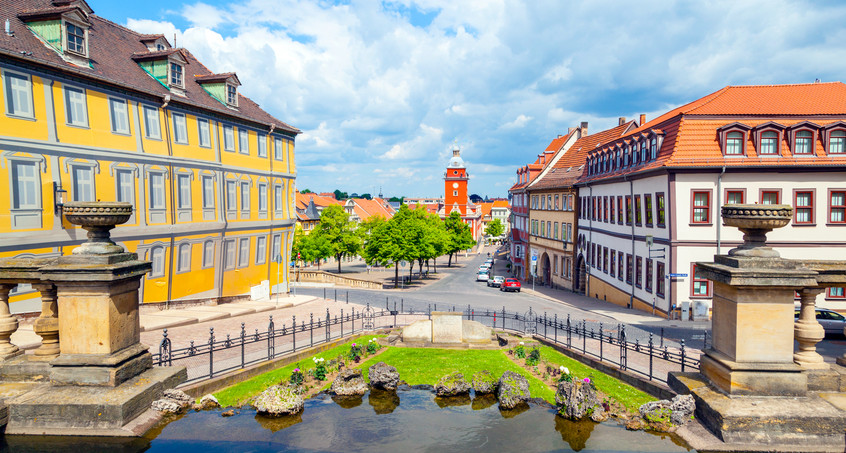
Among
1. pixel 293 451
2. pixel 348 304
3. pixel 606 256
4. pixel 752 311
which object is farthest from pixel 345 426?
pixel 606 256

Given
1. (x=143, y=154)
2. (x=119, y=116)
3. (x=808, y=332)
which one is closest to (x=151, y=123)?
(x=143, y=154)

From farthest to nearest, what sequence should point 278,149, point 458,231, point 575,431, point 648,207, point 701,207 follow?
point 458,231 < point 278,149 < point 648,207 < point 701,207 < point 575,431

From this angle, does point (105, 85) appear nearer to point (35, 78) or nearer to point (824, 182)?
point (35, 78)

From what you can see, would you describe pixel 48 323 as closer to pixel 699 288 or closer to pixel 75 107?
pixel 75 107

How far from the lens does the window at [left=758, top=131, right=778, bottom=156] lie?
87.5 feet

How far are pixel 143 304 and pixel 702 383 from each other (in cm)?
2512

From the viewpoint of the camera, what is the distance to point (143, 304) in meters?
24.5

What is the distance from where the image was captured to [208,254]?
2842 centimetres

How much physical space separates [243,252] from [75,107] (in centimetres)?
1325

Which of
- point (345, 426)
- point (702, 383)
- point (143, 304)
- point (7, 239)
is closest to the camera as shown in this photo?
point (702, 383)

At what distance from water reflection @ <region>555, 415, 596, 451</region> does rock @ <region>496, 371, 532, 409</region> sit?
3.67 ft

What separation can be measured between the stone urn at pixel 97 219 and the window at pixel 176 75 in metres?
22.5

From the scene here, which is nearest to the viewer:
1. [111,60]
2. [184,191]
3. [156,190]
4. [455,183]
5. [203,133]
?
[111,60]

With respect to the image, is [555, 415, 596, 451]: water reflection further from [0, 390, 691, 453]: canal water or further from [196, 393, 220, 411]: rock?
[196, 393, 220, 411]: rock
